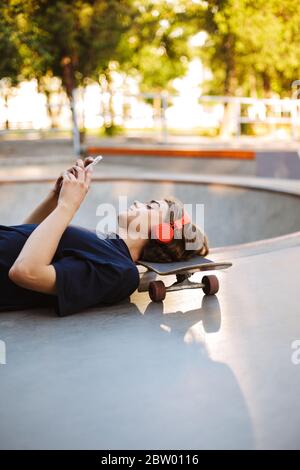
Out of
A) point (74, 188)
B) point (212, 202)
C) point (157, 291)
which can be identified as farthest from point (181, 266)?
point (212, 202)

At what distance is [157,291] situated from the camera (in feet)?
9.77

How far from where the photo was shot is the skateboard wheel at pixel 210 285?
3109 millimetres

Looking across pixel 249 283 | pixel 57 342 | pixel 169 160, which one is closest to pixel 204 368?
pixel 57 342

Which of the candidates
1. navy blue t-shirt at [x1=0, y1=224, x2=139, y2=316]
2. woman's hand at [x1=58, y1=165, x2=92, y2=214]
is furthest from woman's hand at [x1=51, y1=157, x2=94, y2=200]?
navy blue t-shirt at [x1=0, y1=224, x2=139, y2=316]

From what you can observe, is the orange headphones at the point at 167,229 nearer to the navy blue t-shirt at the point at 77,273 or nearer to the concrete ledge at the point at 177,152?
the navy blue t-shirt at the point at 77,273

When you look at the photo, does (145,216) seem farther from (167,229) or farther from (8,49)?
(8,49)

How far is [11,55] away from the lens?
38.4 ft

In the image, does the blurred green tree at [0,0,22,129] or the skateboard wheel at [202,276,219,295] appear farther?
the blurred green tree at [0,0,22,129]

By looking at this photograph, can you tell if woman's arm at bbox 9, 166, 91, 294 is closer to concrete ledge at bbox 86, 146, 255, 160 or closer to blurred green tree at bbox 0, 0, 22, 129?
concrete ledge at bbox 86, 146, 255, 160

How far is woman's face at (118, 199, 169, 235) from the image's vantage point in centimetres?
295

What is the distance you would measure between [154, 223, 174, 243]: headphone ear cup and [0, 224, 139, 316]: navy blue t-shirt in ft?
0.67

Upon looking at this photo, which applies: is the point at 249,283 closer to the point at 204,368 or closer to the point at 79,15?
the point at 204,368

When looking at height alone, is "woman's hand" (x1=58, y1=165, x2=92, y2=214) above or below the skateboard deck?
above

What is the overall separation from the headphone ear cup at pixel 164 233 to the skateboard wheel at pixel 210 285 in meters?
0.32
